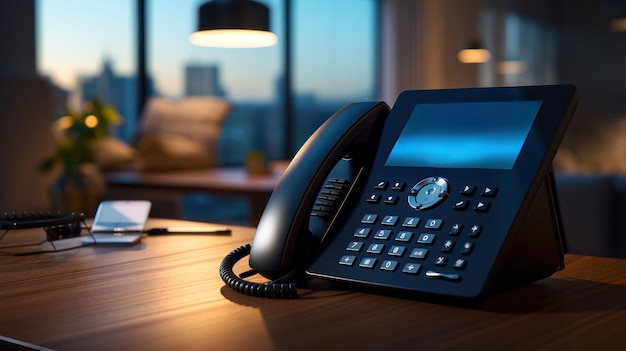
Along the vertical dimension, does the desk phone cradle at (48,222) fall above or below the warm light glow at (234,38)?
below

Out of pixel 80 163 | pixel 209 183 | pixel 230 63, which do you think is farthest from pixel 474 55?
pixel 80 163

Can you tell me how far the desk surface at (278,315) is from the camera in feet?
1.58

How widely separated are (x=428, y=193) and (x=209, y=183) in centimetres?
252

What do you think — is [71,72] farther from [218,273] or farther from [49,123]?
[218,273]

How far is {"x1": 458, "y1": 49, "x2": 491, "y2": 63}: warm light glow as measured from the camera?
23.7 ft

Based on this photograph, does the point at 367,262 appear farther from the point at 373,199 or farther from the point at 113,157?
the point at 113,157

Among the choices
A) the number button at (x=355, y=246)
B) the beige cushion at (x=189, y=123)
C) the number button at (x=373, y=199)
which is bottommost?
the beige cushion at (x=189, y=123)

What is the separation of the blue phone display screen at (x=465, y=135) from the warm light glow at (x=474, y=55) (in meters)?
6.69

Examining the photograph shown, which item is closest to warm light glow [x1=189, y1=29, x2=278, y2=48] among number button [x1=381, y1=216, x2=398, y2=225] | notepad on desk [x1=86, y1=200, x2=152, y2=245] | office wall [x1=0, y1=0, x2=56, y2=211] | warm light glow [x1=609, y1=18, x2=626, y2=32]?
office wall [x1=0, y1=0, x2=56, y2=211]

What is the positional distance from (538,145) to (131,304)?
0.35 m

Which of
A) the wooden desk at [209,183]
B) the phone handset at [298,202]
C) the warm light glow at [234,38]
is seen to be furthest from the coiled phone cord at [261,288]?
the warm light glow at [234,38]

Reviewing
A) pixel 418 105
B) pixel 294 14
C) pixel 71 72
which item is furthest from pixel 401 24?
pixel 418 105

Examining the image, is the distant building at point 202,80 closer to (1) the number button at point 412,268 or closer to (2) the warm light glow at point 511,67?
(2) the warm light glow at point 511,67

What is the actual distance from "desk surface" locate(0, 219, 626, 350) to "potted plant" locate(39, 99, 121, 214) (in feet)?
8.28
